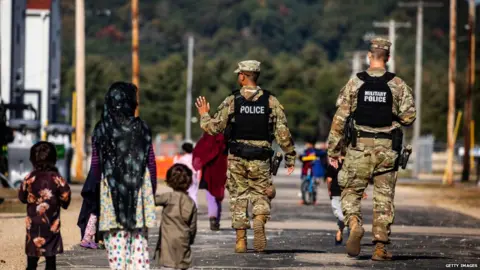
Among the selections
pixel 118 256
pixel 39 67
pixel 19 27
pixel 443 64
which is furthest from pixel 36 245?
pixel 443 64

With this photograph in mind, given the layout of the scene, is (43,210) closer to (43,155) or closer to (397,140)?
(43,155)

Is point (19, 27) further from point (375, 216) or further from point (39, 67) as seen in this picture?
point (375, 216)

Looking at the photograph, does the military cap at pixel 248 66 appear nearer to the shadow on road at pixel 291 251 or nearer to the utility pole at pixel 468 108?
the shadow on road at pixel 291 251

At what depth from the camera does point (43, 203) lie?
430 inches

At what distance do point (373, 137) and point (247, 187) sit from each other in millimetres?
1816

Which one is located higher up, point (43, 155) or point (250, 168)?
point (43, 155)

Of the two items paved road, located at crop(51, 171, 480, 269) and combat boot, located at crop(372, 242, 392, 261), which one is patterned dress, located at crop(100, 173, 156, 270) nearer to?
paved road, located at crop(51, 171, 480, 269)

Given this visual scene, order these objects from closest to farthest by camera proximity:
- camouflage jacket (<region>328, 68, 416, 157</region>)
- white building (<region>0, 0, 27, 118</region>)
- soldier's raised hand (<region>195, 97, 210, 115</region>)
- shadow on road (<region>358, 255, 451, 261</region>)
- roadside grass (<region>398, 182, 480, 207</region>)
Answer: camouflage jacket (<region>328, 68, 416, 157</region>) < soldier's raised hand (<region>195, 97, 210, 115</region>) < shadow on road (<region>358, 255, 451, 261</region>) < roadside grass (<region>398, 182, 480, 207</region>) < white building (<region>0, 0, 27, 118</region>)

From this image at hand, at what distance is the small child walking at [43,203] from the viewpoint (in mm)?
10844

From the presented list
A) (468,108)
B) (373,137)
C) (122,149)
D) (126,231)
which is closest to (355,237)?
(373,137)


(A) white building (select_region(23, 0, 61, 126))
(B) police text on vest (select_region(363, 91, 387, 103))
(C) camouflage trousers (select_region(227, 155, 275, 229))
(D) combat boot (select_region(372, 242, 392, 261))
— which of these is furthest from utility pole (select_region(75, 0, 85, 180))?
(B) police text on vest (select_region(363, 91, 387, 103))

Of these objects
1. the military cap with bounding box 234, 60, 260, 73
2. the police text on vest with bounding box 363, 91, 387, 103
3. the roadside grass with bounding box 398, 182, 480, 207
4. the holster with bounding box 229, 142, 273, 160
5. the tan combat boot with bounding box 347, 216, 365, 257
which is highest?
the military cap with bounding box 234, 60, 260, 73

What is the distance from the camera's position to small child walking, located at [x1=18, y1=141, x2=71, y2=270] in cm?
1084

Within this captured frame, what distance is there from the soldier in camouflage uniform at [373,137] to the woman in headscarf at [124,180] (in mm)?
3453
